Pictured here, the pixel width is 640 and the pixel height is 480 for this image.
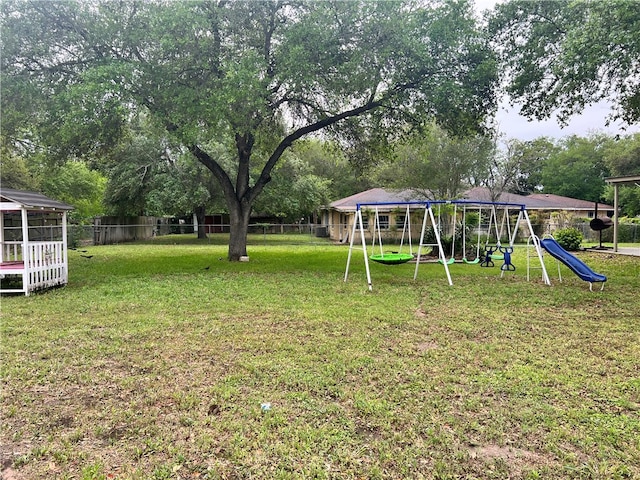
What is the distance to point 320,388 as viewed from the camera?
10.9 feet

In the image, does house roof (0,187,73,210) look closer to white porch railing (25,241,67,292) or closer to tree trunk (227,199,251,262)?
A: white porch railing (25,241,67,292)

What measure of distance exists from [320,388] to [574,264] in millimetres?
6748

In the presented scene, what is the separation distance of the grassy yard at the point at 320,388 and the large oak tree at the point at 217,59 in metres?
4.43

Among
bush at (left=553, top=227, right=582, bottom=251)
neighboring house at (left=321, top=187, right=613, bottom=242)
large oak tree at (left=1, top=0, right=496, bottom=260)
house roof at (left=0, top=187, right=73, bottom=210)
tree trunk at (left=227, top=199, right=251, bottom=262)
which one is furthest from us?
neighboring house at (left=321, top=187, right=613, bottom=242)

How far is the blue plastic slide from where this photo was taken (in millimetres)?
7555

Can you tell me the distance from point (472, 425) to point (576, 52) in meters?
7.17

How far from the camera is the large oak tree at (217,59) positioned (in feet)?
28.3

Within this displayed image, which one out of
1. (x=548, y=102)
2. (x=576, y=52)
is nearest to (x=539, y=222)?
(x=548, y=102)

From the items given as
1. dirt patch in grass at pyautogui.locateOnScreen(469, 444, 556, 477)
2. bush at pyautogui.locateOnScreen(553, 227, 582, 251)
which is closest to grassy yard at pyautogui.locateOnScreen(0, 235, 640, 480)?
dirt patch in grass at pyautogui.locateOnScreen(469, 444, 556, 477)

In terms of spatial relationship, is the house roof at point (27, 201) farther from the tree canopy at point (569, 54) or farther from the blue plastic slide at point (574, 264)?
the tree canopy at point (569, 54)

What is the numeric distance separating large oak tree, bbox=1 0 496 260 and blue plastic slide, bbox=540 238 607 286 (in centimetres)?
385

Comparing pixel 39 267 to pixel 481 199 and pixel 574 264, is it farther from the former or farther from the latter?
pixel 481 199

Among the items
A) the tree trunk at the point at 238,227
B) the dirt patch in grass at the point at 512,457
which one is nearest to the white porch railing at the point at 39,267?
the tree trunk at the point at 238,227

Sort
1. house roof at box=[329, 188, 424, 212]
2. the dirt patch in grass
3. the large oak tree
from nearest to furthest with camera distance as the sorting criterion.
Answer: the dirt patch in grass → the large oak tree → house roof at box=[329, 188, 424, 212]
